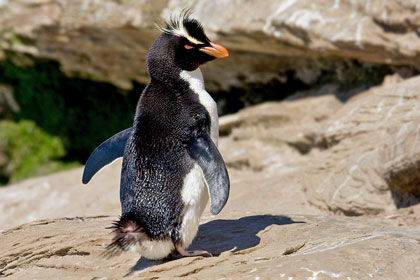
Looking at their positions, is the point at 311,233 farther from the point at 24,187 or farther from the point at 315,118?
the point at 24,187

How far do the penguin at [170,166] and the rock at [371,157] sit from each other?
1.73 metres

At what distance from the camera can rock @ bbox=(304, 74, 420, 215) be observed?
15.0ft

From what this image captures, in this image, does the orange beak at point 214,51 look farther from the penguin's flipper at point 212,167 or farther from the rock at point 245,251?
the rock at point 245,251

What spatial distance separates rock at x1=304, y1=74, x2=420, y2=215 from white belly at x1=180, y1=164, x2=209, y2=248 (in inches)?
72.5

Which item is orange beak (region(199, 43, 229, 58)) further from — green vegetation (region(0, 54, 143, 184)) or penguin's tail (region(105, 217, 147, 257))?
green vegetation (region(0, 54, 143, 184))

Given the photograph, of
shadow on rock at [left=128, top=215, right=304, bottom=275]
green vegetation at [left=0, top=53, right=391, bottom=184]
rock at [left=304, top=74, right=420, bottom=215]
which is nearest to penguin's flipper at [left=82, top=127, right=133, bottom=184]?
shadow on rock at [left=128, top=215, right=304, bottom=275]

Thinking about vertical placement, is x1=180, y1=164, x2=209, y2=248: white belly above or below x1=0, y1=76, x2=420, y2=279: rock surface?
above

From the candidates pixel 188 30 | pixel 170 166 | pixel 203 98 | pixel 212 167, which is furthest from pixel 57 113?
pixel 212 167

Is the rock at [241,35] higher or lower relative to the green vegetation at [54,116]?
higher

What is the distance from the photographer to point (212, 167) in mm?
3152

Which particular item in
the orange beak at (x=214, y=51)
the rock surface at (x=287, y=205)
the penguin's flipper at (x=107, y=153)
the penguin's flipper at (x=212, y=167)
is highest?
the orange beak at (x=214, y=51)

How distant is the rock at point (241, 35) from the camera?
19.5 ft

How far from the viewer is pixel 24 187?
24.2 feet

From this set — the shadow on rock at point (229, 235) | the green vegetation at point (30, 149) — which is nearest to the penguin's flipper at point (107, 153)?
the shadow on rock at point (229, 235)
